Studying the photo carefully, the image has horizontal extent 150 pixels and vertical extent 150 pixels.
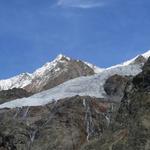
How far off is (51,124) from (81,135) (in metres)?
2.26

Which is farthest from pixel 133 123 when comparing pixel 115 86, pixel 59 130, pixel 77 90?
pixel 77 90

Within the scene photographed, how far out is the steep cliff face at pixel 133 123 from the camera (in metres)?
11.8

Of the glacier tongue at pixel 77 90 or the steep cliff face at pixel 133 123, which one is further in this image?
the glacier tongue at pixel 77 90

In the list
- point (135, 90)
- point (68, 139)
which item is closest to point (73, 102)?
point (68, 139)

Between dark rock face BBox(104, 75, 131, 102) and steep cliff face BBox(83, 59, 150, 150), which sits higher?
dark rock face BBox(104, 75, 131, 102)

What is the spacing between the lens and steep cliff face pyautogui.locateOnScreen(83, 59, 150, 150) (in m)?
11.8

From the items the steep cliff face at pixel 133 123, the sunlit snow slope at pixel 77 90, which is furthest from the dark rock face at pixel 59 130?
the sunlit snow slope at pixel 77 90

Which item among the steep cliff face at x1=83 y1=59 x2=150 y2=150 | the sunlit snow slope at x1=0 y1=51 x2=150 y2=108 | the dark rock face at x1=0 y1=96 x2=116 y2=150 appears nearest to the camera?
the steep cliff face at x1=83 y1=59 x2=150 y2=150

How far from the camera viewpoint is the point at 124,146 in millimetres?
11867

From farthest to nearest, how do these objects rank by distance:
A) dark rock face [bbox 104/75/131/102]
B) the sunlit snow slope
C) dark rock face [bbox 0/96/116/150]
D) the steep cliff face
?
dark rock face [bbox 104/75/131/102] → the sunlit snow slope → dark rock face [bbox 0/96/116/150] → the steep cliff face

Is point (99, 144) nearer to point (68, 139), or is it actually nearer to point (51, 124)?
point (68, 139)

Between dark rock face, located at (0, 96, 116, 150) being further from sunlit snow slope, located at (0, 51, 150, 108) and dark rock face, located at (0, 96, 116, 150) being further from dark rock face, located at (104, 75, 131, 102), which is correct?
dark rock face, located at (104, 75, 131, 102)

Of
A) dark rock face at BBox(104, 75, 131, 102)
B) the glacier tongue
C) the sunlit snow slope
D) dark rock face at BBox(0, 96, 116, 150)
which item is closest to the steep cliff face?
dark rock face at BBox(0, 96, 116, 150)

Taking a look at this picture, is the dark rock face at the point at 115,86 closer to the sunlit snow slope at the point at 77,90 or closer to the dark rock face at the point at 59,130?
the sunlit snow slope at the point at 77,90
